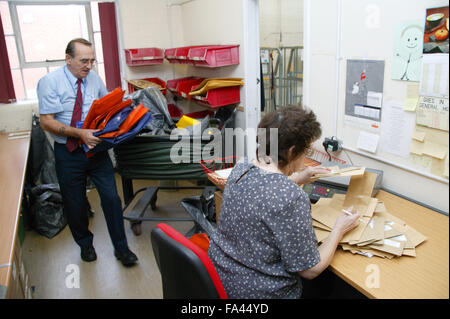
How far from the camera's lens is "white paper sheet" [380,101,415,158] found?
69.7 inches

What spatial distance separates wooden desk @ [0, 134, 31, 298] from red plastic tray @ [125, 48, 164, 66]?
133 cm

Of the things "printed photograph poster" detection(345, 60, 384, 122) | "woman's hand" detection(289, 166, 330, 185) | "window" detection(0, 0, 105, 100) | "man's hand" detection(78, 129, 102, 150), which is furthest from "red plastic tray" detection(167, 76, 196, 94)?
"woman's hand" detection(289, 166, 330, 185)

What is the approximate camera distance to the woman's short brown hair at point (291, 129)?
1351mm

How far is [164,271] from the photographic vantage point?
133 centimetres

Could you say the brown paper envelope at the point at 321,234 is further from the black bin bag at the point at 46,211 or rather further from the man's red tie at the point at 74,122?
the black bin bag at the point at 46,211

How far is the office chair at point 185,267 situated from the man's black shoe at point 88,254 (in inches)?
64.9

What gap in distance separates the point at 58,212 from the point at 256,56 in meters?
2.24

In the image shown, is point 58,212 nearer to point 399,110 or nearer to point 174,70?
point 174,70

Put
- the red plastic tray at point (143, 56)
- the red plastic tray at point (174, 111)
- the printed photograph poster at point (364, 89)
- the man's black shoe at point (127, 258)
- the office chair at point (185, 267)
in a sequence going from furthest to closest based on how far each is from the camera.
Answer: the red plastic tray at point (174, 111)
the red plastic tray at point (143, 56)
the man's black shoe at point (127, 258)
the printed photograph poster at point (364, 89)
the office chair at point (185, 267)

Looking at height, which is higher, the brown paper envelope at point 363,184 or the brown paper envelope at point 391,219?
the brown paper envelope at point 363,184

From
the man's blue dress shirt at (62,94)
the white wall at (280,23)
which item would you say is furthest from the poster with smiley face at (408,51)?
the white wall at (280,23)

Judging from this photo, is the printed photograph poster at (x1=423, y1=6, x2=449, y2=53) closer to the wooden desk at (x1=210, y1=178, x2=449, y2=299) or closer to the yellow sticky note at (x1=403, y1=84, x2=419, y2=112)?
the yellow sticky note at (x1=403, y1=84, x2=419, y2=112)

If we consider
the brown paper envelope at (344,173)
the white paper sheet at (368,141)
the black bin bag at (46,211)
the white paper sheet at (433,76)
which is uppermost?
the white paper sheet at (433,76)

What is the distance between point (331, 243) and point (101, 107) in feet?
5.31
